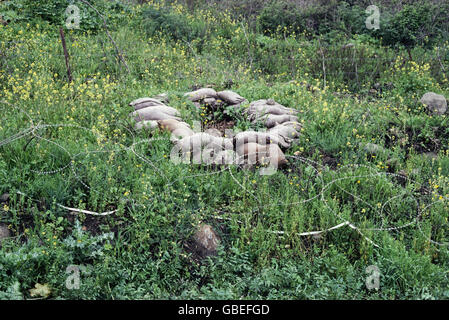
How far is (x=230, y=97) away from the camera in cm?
739

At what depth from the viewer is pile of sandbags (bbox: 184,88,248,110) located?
24.2ft

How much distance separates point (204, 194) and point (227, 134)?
5.46 ft

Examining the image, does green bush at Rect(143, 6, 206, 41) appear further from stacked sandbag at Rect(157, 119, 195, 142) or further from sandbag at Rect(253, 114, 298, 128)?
stacked sandbag at Rect(157, 119, 195, 142)

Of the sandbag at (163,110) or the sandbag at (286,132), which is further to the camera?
the sandbag at (163,110)

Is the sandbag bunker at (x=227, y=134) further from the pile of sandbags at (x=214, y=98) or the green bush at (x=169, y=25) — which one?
the green bush at (x=169, y=25)

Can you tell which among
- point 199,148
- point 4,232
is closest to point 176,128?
point 199,148

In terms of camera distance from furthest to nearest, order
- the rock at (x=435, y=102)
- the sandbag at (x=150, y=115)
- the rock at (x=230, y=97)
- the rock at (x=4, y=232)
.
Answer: the rock at (x=435, y=102)
the rock at (x=230, y=97)
the sandbag at (x=150, y=115)
the rock at (x=4, y=232)

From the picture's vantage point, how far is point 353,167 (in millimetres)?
5836

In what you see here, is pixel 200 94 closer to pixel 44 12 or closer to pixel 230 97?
pixel 230 97

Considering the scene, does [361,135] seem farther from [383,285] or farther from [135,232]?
[135,232]

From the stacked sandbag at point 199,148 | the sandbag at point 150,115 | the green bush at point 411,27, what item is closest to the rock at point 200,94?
the sandbag at point 150,115

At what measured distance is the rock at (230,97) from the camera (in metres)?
7.37

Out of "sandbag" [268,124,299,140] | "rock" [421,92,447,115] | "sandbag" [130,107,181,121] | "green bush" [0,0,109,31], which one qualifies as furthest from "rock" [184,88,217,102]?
"green bush" [0,0,109,31]
